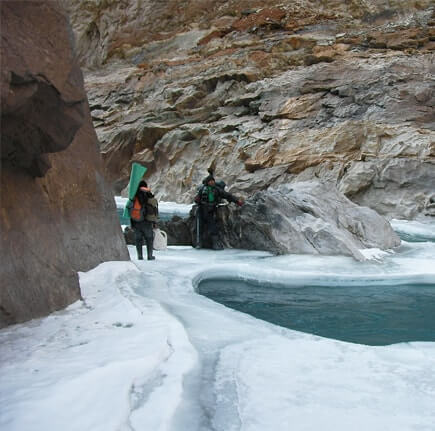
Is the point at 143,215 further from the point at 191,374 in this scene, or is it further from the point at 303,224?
the point at 191,374

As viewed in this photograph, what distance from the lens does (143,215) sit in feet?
22.7

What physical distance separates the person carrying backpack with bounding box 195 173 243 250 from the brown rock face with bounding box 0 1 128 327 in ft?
13.4

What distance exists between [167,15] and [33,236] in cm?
4206

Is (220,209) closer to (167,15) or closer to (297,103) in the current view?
(297,103)

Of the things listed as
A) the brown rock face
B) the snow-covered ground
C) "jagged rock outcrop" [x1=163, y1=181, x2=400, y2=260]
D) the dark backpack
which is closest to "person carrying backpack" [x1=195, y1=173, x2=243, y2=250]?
"jagged rock outcrop" [x1=163, y1=181, x2=400, y2=260]

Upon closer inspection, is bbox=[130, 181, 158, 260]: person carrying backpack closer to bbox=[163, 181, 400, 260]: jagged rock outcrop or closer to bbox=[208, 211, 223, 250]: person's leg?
bbox=[208, 211, 223, 250]: person's leg

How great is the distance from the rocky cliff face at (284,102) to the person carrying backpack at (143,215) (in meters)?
10.8

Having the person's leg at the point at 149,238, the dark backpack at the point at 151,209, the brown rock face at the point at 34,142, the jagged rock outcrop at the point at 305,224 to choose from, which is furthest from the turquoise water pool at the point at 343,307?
the brown rock face at the point at 34,142

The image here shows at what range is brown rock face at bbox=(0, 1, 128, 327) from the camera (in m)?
2.45

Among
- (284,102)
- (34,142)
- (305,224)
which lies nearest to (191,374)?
(34,142)

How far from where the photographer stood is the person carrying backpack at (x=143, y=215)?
6.77 m

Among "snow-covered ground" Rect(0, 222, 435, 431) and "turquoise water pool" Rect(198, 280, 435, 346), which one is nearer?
"snow-covered ground" Rect(0, 222, 435, 431)

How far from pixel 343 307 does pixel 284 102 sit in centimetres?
1885

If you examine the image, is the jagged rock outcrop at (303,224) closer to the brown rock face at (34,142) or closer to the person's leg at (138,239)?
the person's leg at (138,239)
